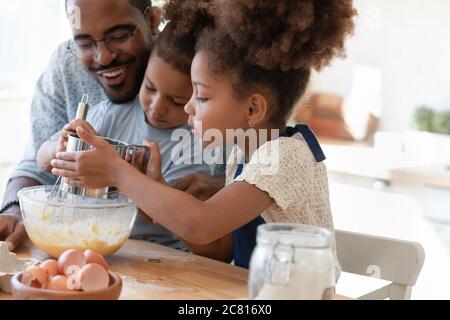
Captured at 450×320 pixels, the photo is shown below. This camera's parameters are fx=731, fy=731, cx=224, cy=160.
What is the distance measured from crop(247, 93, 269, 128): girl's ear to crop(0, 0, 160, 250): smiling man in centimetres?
Result: 37

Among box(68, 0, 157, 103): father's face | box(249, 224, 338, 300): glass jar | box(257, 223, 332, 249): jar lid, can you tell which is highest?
box(68, 0, 157, 103): father's face

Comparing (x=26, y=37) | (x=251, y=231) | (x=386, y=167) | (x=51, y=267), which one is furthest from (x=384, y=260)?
(x=26, y=37)

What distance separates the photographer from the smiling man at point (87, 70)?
5.16 ft

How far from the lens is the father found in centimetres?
156

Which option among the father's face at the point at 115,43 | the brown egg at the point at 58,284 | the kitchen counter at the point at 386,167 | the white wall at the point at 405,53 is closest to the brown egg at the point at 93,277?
the brown egg at the point at 58,284

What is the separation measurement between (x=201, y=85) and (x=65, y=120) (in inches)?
22.8

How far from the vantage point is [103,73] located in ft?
5.39

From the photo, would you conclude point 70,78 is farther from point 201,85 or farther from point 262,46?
point 262,46

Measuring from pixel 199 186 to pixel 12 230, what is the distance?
39 cm

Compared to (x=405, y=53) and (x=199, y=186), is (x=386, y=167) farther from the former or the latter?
(x=199, y=186)

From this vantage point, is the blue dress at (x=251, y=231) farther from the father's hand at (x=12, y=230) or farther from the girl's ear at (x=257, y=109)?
the father's hand at (x=12, y=230)
